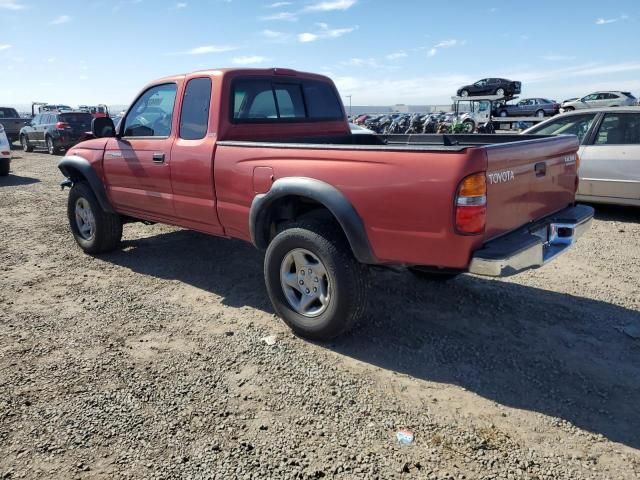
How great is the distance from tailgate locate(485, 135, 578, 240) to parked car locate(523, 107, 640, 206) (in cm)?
359

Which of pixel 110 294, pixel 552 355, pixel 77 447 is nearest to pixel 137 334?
pixel 110 294

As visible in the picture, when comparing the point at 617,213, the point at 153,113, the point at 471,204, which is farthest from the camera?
the point at 617,213

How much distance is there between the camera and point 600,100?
32188mm

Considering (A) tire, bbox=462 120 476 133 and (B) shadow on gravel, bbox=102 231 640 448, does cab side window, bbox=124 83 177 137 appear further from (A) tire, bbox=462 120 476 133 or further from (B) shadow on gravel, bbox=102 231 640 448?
(A) tire, bbox=462 120 476 133

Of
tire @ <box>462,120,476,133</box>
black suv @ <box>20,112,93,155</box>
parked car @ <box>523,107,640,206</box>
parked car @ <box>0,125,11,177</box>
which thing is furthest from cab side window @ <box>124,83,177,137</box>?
tire @ <box>462,120,476,133</box>

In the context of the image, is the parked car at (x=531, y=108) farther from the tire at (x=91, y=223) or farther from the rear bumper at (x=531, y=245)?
the rear bumper at (x=531, y=245)

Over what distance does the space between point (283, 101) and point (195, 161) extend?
113 centimetres

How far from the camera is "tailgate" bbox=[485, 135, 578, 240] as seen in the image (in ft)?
9.86

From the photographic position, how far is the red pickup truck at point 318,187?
297 centimetres

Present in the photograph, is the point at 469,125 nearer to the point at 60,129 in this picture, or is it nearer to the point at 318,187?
the point at 60,129

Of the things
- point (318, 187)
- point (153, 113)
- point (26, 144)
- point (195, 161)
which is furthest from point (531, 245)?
point (26, 144)

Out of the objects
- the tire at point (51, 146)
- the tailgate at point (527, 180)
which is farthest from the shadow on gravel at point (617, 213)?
the tire at point (51, 146)

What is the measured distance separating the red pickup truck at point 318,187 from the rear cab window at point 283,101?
0.05ft

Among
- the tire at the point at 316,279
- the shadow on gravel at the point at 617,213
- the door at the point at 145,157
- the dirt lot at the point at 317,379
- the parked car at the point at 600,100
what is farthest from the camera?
the parked car at the point at 600,100
